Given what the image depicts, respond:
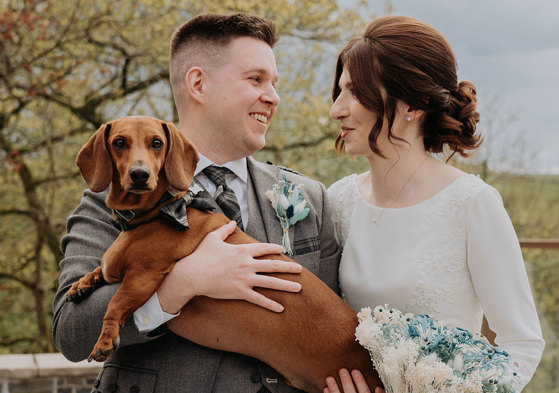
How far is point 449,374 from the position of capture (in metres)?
1.81

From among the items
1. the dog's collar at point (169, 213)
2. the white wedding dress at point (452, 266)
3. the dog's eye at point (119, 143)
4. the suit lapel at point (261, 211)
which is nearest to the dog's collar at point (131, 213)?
the dog's collar at point (169, 213)

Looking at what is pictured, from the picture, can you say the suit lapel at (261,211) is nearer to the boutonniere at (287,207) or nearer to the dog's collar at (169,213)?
the boutonniere at (287,207)

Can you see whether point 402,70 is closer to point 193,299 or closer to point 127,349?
point 193,299

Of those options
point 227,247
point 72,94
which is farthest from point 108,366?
point 72,94

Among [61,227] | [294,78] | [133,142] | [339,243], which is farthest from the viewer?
[294,78]

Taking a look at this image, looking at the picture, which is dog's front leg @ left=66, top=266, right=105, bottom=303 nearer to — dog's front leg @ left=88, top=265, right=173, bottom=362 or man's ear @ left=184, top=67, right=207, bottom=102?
dog's front leg @ left=88, top=265, right=173, bottom=362

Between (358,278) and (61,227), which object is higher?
(358,278)

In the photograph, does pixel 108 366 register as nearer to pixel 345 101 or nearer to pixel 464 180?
pixel 345 101

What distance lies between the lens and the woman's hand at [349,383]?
2062 mm

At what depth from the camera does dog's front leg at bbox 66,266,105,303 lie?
202 cm

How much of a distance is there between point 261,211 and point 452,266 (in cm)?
83

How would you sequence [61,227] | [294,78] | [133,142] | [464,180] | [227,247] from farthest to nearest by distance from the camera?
[294,78], [61,227], [464,180], [227,247], [133,142]

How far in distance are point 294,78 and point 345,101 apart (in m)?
4.32

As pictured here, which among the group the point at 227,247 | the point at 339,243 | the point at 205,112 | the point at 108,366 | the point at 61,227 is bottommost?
the point at 61,227
